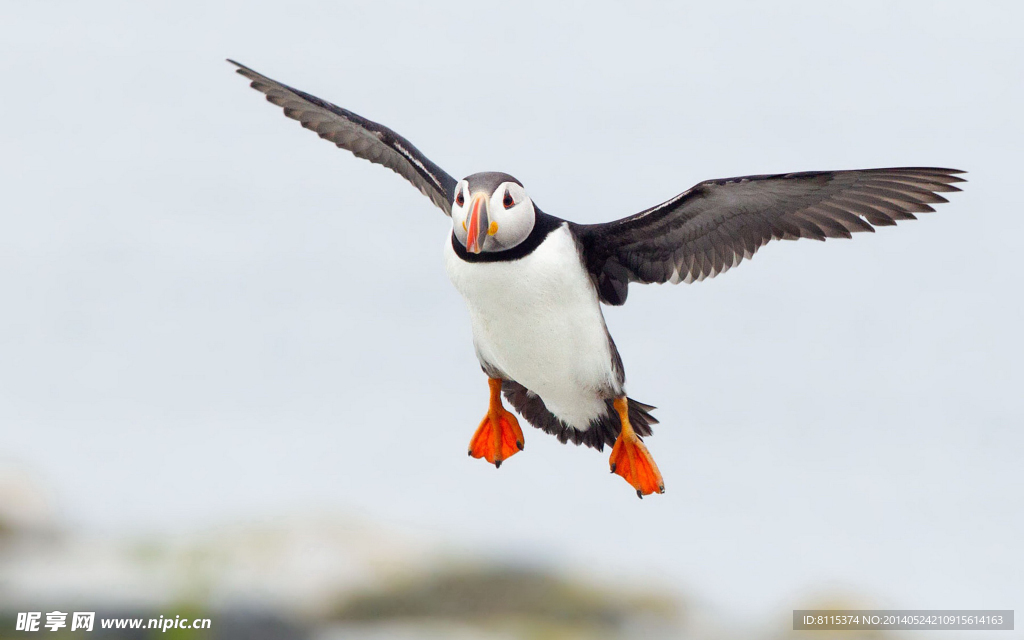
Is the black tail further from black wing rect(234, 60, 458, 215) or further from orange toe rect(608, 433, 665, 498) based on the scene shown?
black wing rect(234, 60, 458, 215)

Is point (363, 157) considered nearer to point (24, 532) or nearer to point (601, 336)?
point (601, 336)

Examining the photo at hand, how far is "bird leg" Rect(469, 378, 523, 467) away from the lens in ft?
26.8

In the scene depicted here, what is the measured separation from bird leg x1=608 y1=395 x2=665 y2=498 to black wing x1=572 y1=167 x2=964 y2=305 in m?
0.82

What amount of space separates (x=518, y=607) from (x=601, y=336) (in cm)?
853

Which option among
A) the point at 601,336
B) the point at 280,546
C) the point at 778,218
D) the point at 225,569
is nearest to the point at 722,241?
the point at 778,218

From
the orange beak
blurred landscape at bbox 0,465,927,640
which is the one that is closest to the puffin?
the orange beak

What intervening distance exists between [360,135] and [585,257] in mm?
2188

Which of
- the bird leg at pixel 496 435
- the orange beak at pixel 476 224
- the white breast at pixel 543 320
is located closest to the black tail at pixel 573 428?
the bird leg at pixel 496 435

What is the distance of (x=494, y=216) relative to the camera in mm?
6699

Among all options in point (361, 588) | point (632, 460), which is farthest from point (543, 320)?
point (361, 588)

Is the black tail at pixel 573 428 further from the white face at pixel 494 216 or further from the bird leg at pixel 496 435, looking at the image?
the white face at pixel 494 216

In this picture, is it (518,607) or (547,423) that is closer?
(547,423)

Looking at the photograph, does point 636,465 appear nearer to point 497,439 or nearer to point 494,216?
point 497,439

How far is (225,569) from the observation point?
15.2 ft
